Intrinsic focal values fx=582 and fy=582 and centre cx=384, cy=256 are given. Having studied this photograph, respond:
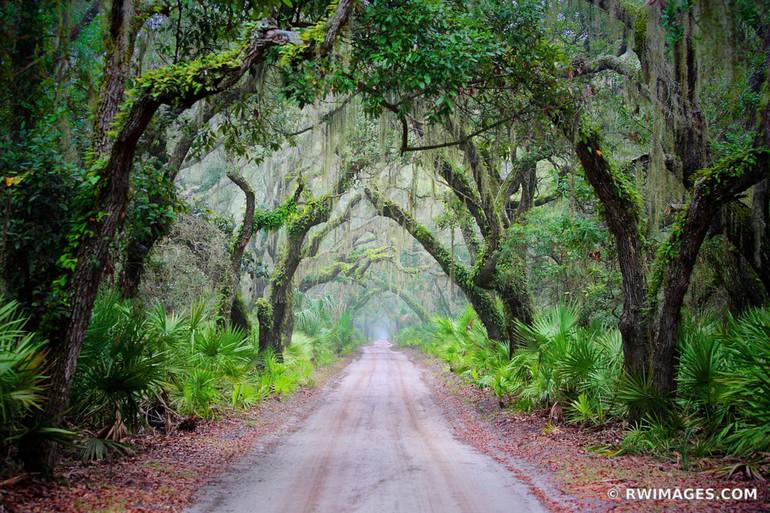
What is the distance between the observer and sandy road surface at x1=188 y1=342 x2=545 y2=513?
5.57 meters

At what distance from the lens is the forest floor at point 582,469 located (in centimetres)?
529

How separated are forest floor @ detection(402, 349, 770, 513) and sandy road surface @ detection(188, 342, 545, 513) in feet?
1.09

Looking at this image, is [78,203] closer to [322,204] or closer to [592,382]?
[592,382]

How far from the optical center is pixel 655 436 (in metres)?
7.22

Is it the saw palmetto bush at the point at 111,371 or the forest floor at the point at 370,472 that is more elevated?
the saw palmetto bush at the point at 111,371

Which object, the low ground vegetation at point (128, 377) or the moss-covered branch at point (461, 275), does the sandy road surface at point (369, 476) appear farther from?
the moss-covered branch at point (461, 275)

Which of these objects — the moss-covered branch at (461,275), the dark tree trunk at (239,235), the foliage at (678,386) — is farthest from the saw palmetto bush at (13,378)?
the moss-covered branch at (461,275)

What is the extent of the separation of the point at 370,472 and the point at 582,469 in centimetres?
249

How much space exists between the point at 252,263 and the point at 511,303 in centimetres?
790

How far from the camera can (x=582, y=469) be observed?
22.4 ft

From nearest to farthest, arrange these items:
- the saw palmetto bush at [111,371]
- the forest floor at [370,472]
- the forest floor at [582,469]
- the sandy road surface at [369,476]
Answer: the forest floor at [582,469]
the forest floor at [370,472]
the sandy road surface at [369,476]
the saw palmetto bush at [111,371]

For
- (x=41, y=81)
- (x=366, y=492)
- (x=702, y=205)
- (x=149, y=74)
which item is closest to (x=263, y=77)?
(x=149, y=74)

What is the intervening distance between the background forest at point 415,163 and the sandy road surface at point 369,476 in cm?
170

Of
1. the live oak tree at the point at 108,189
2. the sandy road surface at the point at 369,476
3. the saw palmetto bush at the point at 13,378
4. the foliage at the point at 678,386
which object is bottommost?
the sandy road surface at the point at 369,476
